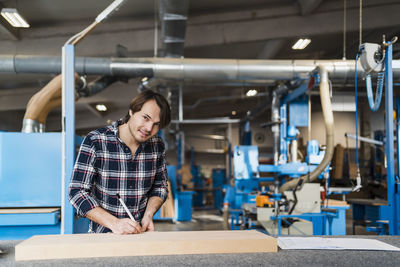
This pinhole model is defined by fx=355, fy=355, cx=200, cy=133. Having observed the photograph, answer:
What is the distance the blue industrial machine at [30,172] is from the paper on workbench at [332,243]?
65.0 inches

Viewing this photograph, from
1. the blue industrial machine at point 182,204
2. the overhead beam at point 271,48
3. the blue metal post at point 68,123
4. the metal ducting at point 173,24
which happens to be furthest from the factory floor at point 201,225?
the blue metal post at point 68,123

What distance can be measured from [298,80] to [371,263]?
467 centimetres

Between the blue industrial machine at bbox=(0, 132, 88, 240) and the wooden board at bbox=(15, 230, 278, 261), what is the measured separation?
54.3 inches

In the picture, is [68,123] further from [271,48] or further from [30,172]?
[271,48]

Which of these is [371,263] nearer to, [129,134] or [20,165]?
[129,134]

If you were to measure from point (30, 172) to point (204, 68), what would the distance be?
3271 millimetres

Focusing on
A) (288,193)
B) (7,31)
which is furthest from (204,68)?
(7,31)

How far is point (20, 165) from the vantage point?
254 centimetres

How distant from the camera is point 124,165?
1.78 meters

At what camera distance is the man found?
1688mm

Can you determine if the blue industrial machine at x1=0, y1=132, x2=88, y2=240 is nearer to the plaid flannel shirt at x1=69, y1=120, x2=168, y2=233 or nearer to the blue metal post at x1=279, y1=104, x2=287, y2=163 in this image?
the plaid flannel shirt at x1=69, y1=120, x2=168, y2=233

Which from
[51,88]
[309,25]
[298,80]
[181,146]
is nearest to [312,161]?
[298,80]

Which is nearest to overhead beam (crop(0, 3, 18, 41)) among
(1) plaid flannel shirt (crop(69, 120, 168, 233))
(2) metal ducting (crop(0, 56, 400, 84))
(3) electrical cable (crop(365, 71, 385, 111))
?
(2) metal ducting (crop(0, 56, 400, 84))

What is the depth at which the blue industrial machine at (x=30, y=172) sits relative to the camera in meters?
2.52
